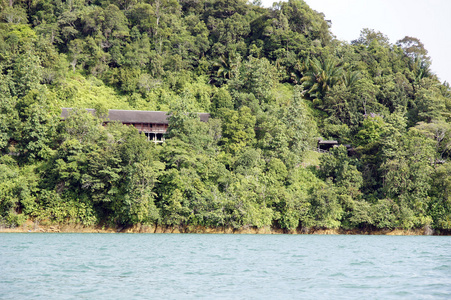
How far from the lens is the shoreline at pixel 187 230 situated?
128 feet

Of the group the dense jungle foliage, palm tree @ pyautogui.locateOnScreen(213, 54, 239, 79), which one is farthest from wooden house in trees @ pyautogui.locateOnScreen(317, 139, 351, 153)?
palm tree @ pyautogui.locateOnScreen(213, 54, 239, 79)

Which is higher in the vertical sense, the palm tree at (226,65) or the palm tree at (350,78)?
the palm tree at (226,65)

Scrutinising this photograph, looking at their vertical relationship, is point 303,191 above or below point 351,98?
below

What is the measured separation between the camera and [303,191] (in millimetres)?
45250

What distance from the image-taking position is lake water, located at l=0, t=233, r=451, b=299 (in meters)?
13.1

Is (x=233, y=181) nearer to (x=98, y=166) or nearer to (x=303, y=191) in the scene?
(x=303, y=191)

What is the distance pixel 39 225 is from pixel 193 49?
3526cm

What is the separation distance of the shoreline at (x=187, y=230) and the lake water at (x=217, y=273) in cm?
1474

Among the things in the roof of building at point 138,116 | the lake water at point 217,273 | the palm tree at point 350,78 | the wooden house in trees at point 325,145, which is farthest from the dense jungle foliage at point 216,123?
the lake water at point 217,273

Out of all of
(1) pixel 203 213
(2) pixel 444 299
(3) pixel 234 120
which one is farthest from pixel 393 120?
(2) pixel 444 299

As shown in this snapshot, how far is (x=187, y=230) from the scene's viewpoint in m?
40.4


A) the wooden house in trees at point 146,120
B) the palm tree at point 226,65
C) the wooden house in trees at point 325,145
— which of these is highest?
the palm tree at point 226,65

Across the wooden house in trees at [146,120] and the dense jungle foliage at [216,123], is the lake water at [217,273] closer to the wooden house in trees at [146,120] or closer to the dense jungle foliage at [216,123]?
the dense jungle foliage at [216,123]

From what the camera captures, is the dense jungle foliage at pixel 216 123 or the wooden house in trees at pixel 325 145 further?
the wooden house in trees at pixel 325 145
